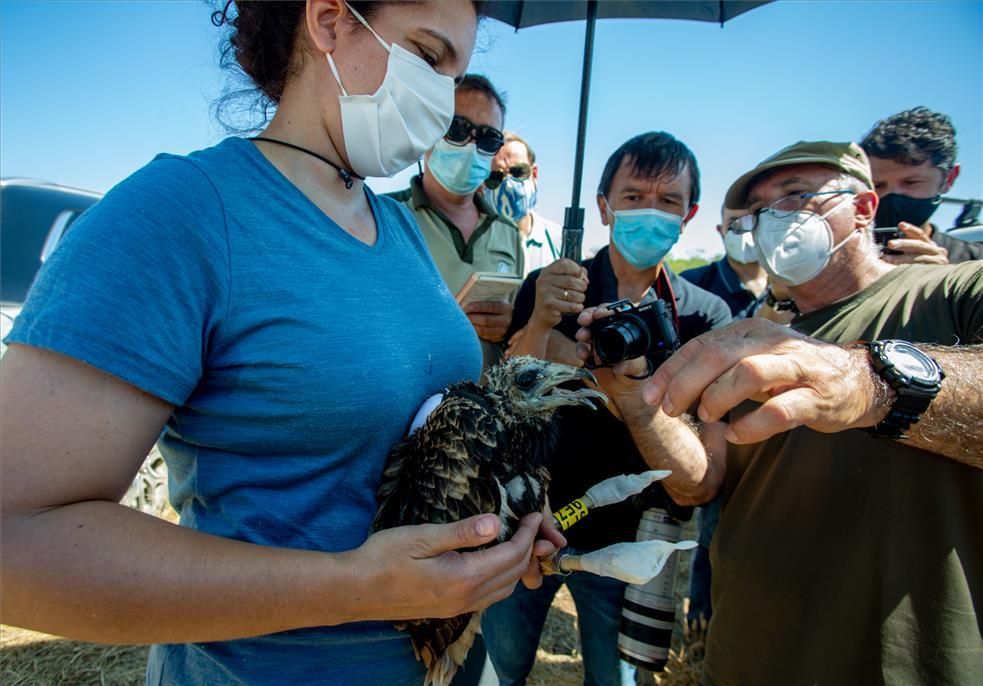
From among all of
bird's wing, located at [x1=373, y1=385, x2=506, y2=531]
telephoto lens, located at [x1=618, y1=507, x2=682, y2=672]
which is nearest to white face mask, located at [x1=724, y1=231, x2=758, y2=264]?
telephoto lens, located at [x1=618, y1=507, x2=682, y2=672]

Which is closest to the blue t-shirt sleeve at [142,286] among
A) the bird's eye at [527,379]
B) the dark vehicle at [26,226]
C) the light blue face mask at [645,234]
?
the bird's eye at [527,379]

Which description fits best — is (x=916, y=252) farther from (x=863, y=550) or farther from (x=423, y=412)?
(x=423, y=412)

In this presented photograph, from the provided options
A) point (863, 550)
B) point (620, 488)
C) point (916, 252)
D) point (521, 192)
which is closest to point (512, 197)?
point (521, 192)

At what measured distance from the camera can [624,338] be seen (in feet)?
7.30

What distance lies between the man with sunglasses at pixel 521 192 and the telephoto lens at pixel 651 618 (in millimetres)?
3349

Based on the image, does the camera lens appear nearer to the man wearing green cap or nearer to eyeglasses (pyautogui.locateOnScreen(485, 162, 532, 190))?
the man wearing green cap

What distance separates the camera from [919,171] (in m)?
3.96

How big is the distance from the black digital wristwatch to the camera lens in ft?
2.73

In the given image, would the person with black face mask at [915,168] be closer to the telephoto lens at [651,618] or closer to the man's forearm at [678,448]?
the man's forearm at [678,448]

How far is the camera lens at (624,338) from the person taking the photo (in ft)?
7.33

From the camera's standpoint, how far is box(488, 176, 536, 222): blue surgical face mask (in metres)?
6.56

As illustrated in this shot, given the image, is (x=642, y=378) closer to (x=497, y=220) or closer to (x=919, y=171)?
(x=497, y=220)

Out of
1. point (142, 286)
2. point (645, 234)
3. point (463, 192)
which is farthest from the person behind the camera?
point (463, 192)

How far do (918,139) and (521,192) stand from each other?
4091mm
